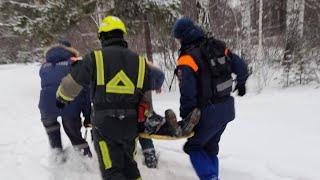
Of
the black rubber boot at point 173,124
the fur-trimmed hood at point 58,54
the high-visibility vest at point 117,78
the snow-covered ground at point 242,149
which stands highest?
the fur-trimmed hood at point 58,54

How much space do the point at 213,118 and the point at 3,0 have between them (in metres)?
9.63

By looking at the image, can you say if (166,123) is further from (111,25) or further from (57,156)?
(57,156)

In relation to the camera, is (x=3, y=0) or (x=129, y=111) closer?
(x=129, y=111)

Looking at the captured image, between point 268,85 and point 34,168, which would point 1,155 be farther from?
point 268,85

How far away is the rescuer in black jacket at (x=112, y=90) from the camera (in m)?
3.69

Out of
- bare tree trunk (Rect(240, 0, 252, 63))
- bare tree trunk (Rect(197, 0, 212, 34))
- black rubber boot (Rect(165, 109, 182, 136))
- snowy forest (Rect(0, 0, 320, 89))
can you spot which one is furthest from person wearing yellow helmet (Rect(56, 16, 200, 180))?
bare tree trunk (Rect(240, 0, 252, 63))

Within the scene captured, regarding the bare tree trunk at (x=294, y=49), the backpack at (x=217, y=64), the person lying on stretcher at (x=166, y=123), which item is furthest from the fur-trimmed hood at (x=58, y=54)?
the bare tree trunk at (x=294, y=49)

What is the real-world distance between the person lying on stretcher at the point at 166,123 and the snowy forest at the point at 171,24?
642 cm

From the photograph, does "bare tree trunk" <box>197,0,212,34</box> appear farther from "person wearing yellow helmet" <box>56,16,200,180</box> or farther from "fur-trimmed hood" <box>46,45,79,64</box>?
"person wearing yellow helmet" <box>56,16,200,180</box>

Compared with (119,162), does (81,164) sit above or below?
below

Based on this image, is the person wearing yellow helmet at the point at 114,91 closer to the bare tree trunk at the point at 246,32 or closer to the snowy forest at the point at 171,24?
the snowy forest at the point at 171,24

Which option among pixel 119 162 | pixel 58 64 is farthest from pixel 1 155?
pixel 119 162

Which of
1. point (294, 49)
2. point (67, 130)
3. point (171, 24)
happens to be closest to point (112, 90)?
point (67, 130)

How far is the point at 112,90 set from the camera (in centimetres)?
371
